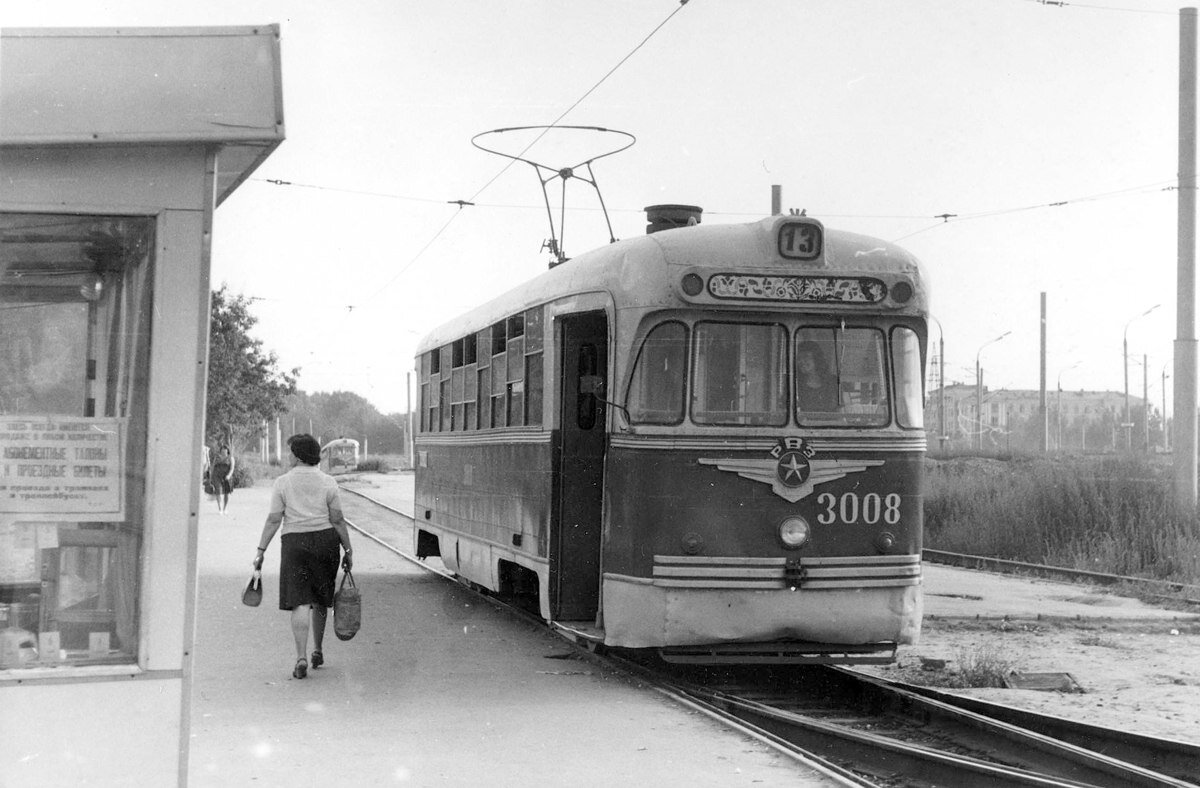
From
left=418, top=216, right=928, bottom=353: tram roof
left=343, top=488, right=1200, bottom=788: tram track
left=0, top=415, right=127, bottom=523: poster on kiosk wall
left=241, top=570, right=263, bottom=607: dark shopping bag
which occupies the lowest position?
left=343, top=488, right=1200, bottom=788: tram track

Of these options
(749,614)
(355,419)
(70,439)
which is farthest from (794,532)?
(355,419)

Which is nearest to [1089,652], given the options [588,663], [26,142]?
[588,663]

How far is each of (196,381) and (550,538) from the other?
5.62 metres

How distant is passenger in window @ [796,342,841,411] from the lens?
31.0ft

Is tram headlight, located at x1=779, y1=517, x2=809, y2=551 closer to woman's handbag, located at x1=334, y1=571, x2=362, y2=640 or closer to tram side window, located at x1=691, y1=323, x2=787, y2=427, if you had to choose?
tram side window, located at x1=691, y1=323, x2=787, y2=427

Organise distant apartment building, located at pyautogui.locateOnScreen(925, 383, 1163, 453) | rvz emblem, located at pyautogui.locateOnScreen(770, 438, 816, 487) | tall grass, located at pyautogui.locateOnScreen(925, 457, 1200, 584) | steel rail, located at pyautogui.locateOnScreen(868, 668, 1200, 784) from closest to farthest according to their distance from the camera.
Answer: steel rail, located at pyautogui.locateOnScreen(868, 668, 1200, 784) < rvz emblem, located at pyautogui.locateOnScreen(770, 438, 816, 487) < tall grass, located at pyautogui.locateOnScreen(925, 457, 1200, 584) < distant apartment building, located at pyautogui.locateOnScreen(925, 383, 1163, 453)

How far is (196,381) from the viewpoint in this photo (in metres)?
5.19

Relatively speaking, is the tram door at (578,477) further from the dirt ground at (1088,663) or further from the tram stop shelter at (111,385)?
the tram stop shelter at (111,385)

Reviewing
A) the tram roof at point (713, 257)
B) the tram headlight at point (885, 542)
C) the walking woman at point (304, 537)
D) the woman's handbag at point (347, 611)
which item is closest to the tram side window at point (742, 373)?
the tram roof at point (713, 257)

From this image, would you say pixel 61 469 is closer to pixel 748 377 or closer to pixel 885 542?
pixel 748 377

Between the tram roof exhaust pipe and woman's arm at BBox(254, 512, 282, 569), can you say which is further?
the tram roof exhaust pipe

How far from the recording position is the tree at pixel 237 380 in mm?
43406

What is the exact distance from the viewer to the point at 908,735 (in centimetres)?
847

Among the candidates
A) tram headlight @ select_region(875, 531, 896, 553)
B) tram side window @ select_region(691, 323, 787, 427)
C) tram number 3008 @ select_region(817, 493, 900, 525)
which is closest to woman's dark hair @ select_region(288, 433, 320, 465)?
tram side window @ select_region(691, 323, 787, 427)
